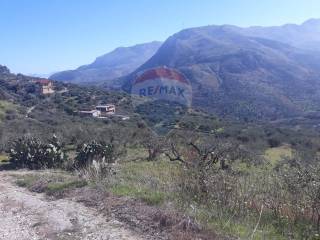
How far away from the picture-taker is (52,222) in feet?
22.2

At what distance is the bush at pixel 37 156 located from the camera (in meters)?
12.5

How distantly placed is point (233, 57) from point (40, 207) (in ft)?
585

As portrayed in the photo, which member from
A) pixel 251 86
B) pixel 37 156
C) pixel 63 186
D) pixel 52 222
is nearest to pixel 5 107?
pixel 37 156

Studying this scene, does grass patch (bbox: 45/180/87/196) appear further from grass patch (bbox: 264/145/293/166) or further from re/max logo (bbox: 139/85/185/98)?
grass patch (bbox: 264/145/293/166)

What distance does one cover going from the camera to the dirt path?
605cm

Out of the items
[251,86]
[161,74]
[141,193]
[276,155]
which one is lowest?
[251,86]

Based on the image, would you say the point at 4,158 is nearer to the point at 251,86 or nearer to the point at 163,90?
the point at 163,90

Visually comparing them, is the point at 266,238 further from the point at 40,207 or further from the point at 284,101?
the point at 284,101

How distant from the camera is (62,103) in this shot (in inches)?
2222

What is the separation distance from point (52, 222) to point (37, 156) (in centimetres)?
604

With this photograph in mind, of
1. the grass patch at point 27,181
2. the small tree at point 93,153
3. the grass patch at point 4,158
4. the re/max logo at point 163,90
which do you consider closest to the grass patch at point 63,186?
the grass patch at point 27,181

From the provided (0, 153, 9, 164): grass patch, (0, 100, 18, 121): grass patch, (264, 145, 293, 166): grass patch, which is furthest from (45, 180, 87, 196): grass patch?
(0, 100, 18, 121): grass patch

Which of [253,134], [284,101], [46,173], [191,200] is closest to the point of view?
[191,200]

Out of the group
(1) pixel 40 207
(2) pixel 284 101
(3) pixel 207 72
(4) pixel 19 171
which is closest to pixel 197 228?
(1) pixel 40 207
